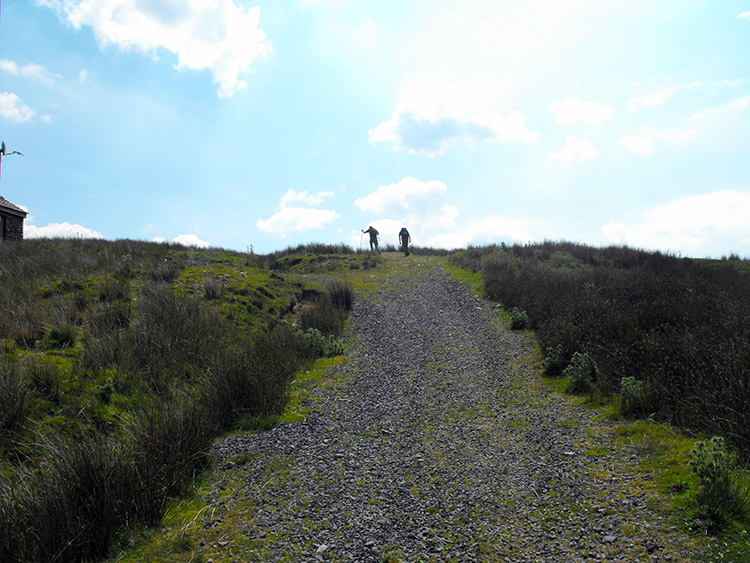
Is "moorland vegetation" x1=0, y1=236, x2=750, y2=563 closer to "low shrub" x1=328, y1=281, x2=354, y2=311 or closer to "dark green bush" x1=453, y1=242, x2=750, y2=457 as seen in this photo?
"dark green bush" x1=453, y1=242, x2=750, y2=457

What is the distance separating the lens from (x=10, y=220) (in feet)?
73.2

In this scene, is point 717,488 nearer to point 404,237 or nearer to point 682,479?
point 682,479

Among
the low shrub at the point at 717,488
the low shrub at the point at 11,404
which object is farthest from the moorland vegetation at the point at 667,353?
the low shrub at the point at 11,404

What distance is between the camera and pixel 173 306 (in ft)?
28.3

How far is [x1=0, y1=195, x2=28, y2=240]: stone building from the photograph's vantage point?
2161cm

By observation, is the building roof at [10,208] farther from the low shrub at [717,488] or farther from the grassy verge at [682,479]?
the low shrub at [717,488]

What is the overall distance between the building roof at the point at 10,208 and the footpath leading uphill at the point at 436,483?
23.8 metres

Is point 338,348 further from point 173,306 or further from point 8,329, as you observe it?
point 8,329

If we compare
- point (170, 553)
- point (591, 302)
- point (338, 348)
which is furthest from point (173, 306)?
point (591, 302)

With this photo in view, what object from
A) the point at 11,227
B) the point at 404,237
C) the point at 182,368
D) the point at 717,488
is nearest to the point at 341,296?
the point at 182,368

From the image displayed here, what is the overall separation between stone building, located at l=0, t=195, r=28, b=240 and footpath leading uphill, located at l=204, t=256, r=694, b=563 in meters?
23.7

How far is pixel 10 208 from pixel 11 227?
102 cm

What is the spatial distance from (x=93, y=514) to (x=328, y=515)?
2105mm

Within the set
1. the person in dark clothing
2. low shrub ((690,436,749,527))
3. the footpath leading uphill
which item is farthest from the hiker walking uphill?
low shrub ((690,436,749,527))
